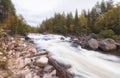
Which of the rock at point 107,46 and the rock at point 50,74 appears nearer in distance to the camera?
the rock at point 50,74

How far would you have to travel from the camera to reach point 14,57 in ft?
46.0

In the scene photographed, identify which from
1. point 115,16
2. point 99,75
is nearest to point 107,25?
point 115,16

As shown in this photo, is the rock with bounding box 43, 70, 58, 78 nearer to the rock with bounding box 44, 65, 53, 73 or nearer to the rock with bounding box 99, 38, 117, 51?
the rock with bounding box 44, 65, 53, 73

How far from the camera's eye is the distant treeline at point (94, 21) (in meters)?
37.4

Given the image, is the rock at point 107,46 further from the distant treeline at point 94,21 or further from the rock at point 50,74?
the rock at point 50,74

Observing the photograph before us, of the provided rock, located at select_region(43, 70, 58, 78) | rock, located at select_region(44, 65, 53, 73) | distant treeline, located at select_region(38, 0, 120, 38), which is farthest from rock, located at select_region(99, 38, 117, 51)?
rock, located at select_region(43, 70, 58, 78)

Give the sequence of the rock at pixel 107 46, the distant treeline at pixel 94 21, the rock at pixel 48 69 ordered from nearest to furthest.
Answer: the rock at pixel 48 69
the rock at pixel 107 46
the distant treeline at pixel 94 21

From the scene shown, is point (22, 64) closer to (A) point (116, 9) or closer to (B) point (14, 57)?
(B) point (14, 57)

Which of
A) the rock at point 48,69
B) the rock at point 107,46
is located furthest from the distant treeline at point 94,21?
the rock at point 48,69

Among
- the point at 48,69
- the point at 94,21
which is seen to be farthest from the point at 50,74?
the point at 94,21

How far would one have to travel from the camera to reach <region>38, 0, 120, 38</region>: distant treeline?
37438 millimetres

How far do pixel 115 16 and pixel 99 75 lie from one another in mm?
28585

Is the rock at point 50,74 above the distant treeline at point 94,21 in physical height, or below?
below

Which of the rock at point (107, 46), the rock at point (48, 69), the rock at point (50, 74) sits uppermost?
the rock at point (107, 46)
